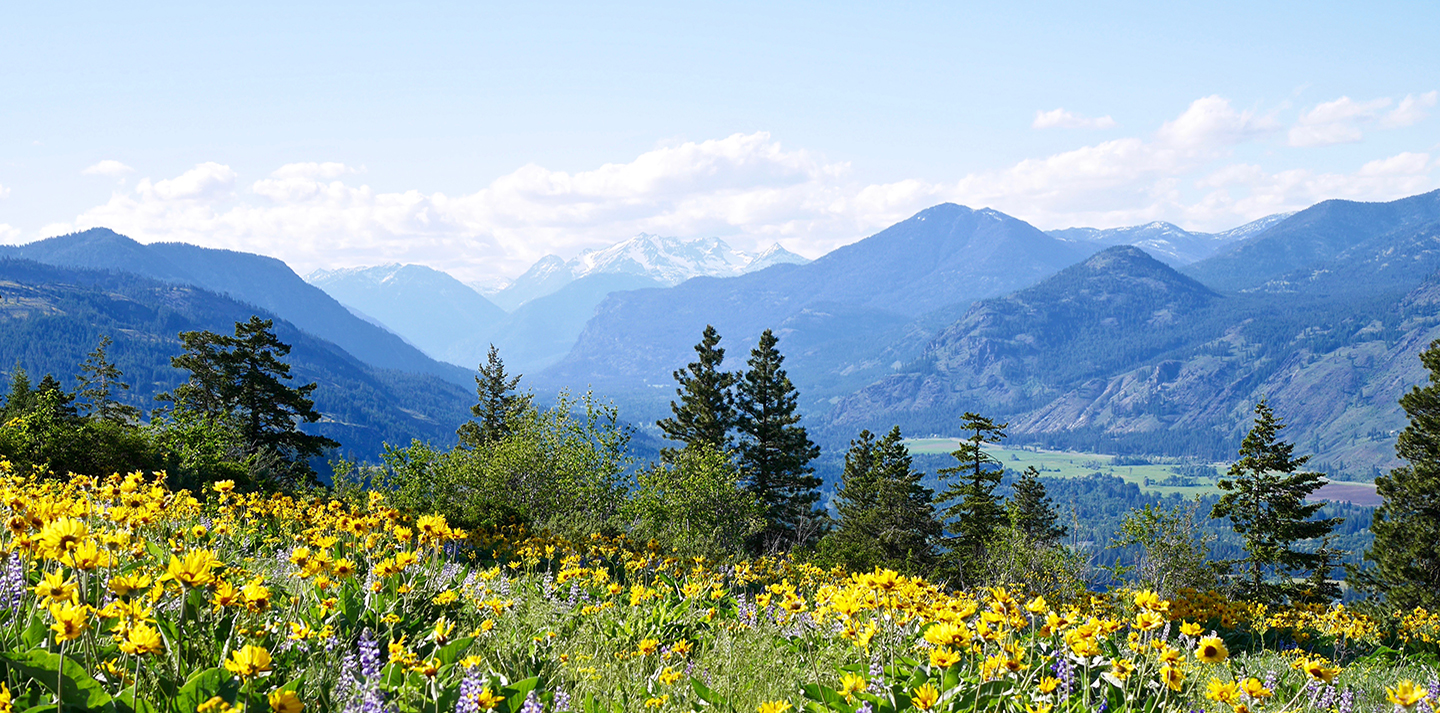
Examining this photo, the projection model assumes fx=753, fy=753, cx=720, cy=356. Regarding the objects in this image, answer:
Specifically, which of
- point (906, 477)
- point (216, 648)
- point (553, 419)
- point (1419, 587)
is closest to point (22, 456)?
point (216, 648)

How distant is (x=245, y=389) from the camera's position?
3675 cm

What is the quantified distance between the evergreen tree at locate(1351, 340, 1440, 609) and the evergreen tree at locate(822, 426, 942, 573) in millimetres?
21908

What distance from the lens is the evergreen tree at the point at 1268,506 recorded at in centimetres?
3734

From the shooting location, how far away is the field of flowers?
2896 mm

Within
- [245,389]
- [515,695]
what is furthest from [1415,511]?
[245,389]

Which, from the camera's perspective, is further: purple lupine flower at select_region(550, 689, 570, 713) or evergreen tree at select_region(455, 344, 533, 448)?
evergreen tree at select_region(455, 344, 533, 448)

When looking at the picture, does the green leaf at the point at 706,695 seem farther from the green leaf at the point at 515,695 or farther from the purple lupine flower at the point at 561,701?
the green leaf at the point at 515,695

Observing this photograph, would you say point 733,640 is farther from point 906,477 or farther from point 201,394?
point 906,477

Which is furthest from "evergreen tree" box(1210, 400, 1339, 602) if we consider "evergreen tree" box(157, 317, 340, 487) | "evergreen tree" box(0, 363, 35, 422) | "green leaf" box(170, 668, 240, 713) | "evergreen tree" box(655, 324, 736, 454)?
"evergreen tree" box(0, 363, 35, 422)

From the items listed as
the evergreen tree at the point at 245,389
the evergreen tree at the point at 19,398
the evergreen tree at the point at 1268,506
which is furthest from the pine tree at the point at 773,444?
the evergreen tree at the point at 19,398

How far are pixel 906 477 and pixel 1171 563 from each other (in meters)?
22.0

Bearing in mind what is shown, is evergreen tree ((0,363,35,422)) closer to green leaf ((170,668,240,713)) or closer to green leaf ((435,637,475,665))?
green leaf ((435,637,475,665))

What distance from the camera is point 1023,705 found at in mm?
3568

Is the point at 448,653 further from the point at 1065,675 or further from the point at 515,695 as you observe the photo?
the point at 1065,675
